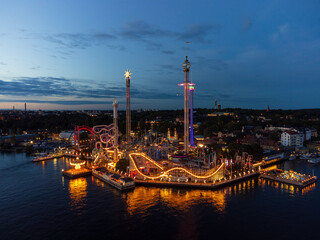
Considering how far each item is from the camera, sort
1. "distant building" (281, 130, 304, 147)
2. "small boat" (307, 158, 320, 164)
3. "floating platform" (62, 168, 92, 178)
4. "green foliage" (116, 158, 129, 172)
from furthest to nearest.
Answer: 1. "distant building" (281, 130, 304, 147)
2. "small boat" (307, 158, 320, 164)
3. "green foliage" (116, 158, 129, 172)
4. "floating platform" (62, 168, 92, 178)

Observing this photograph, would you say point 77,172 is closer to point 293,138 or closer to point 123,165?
point 123,165

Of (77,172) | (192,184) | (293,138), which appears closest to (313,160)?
(293,138)

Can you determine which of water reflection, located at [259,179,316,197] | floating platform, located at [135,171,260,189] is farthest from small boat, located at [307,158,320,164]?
floating platform, located at [135,171,260,189]

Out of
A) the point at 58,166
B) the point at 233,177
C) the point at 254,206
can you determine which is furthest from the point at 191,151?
the point at 58,166

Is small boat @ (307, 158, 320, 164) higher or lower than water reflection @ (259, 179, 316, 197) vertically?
higher

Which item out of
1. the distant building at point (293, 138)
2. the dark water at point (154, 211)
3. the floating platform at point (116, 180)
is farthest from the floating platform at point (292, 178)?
the distant building at point (293, 138)

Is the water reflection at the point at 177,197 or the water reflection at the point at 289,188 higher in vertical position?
the water reflection at the point at 289,188

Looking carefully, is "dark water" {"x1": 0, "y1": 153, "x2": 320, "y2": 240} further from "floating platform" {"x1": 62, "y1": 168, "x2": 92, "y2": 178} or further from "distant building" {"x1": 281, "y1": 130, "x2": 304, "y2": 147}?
"distant building" {"x1": 281, "y1": 130, "x2": 304, "y2": 147}

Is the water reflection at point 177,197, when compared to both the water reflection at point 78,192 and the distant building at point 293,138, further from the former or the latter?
the distant building at point 293,138

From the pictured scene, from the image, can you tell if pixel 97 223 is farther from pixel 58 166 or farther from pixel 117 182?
pixel 58 166
